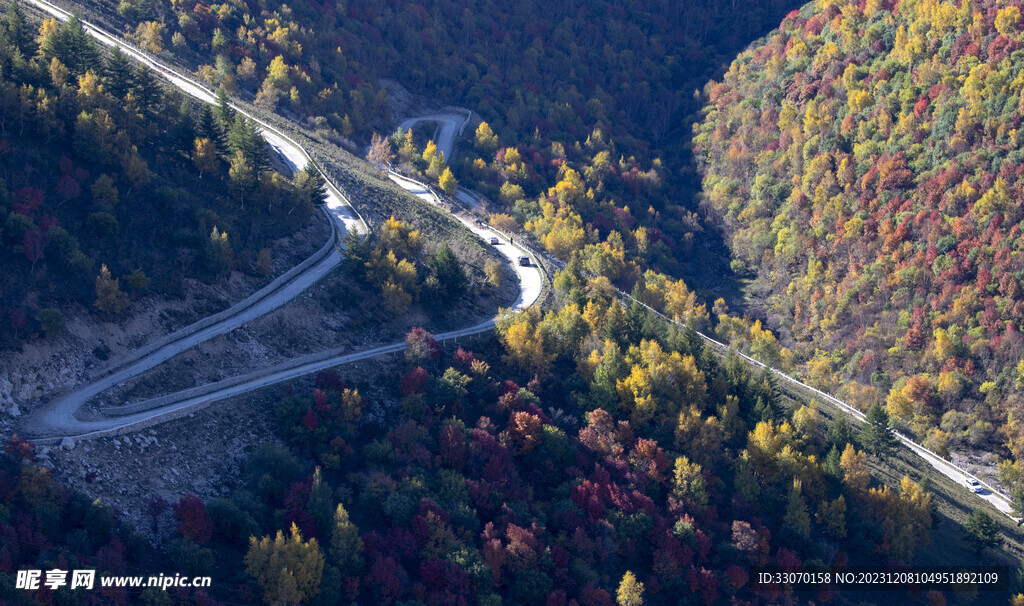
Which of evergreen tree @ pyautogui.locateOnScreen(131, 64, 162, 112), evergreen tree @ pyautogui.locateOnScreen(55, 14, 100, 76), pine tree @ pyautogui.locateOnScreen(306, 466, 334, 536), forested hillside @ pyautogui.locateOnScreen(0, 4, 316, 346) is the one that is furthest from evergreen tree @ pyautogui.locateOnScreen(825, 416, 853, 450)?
evergreen tree @ pyautogui.locateOnScreen(55, 14, 100, 76)

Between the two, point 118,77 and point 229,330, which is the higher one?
point 118,77

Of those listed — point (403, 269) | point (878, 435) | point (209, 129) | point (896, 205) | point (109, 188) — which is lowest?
point (109, 188)

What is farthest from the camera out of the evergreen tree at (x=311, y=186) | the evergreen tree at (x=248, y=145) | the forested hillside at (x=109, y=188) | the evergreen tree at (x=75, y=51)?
the evergreen tree at (x=311, y=186)

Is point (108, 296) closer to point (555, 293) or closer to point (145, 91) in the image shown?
point (145, 91)

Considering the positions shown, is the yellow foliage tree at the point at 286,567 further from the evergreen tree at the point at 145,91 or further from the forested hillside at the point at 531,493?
the evergreen tree at the point at 145,91

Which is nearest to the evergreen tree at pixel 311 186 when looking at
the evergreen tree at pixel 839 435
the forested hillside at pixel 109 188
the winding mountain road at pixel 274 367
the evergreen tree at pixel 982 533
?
the forested hillside at pixel 109 188

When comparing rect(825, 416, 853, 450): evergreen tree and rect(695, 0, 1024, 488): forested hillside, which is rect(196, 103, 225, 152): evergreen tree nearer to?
rect(825, 416, 853, 450): evergreen tree

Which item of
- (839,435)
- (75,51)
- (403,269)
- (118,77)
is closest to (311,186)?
(403,269)
